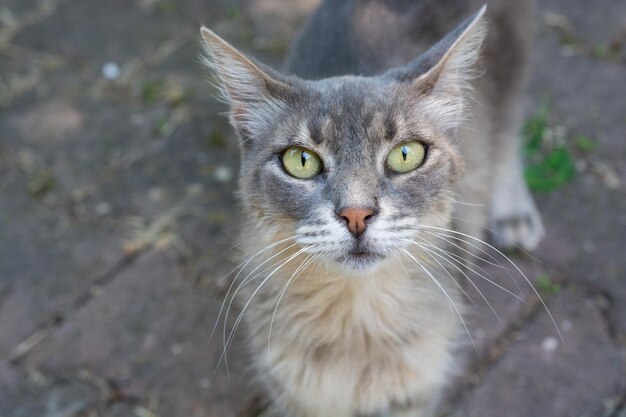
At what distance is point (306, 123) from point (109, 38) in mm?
2767

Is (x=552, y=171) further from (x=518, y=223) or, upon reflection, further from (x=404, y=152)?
(x=404, y=152)

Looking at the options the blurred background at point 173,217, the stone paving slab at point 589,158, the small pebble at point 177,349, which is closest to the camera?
the blurred background at point 173,217

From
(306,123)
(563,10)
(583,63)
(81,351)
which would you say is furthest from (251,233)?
(563,10)

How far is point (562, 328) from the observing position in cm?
278

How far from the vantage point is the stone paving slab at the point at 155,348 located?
2.70 m

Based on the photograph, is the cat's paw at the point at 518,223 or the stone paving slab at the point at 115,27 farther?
the stone paving slab at the point at 115,27

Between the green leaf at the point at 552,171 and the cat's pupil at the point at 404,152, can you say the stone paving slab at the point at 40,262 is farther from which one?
the green leaf at the point at 552,171

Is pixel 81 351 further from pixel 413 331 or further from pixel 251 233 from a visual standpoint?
pixel 413 331

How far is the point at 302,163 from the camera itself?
1.99 m

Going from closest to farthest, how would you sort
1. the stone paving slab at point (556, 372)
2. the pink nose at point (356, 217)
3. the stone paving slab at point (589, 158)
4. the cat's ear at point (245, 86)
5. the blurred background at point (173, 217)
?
the pink nose at point (356, 217) → the cat's ear at point (245, 86) → the stone paving slab at point (556, 372) → the blurred background at point (173, 217) → the stone paving slab at point (589, 158)

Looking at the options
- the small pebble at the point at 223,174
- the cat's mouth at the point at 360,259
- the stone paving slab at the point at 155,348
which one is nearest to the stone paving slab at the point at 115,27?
the small pebble at the point at 223,174

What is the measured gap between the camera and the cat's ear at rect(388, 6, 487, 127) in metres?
2.00

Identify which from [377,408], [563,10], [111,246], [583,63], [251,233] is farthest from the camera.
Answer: [563,10]

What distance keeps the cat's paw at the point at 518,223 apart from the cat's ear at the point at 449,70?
1056mm
